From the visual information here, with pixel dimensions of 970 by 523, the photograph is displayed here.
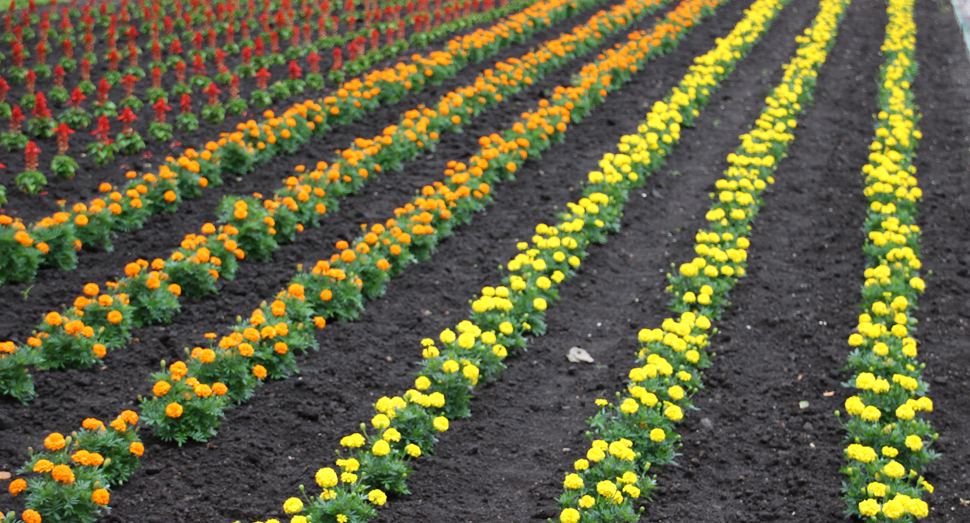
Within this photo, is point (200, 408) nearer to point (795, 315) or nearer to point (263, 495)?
point (263, 495)

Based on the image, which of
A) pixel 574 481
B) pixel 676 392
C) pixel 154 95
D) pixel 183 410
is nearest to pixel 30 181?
pixel 154 95

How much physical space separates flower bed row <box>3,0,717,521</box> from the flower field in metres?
0.03

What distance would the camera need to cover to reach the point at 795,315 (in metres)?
6.76

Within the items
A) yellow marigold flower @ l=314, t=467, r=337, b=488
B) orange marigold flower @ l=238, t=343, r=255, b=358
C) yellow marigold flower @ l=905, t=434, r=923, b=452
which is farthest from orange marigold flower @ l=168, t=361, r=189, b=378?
yellow marigold flower @ l=905, t=434, r=923, b=452

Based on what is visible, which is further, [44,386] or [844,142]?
[844,142]

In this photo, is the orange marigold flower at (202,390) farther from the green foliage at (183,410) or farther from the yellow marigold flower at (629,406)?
the yellow marigold flower at (629,406)

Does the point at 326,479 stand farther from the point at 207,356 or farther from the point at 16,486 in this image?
the point at 16,486

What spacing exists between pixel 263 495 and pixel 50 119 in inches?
239

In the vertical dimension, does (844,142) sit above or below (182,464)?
below

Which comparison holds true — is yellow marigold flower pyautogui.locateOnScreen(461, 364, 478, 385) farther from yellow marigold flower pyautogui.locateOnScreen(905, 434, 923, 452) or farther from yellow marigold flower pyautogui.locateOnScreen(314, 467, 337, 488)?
yellow marigold flower pyautogui.locateOnScreen(905, 434, 923, 452)

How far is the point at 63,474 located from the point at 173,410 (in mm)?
765

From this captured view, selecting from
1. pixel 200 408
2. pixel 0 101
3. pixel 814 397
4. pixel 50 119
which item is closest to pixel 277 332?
pixel 200 408

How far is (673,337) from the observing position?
18.9 feet

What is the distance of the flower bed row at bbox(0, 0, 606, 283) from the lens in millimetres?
6273
